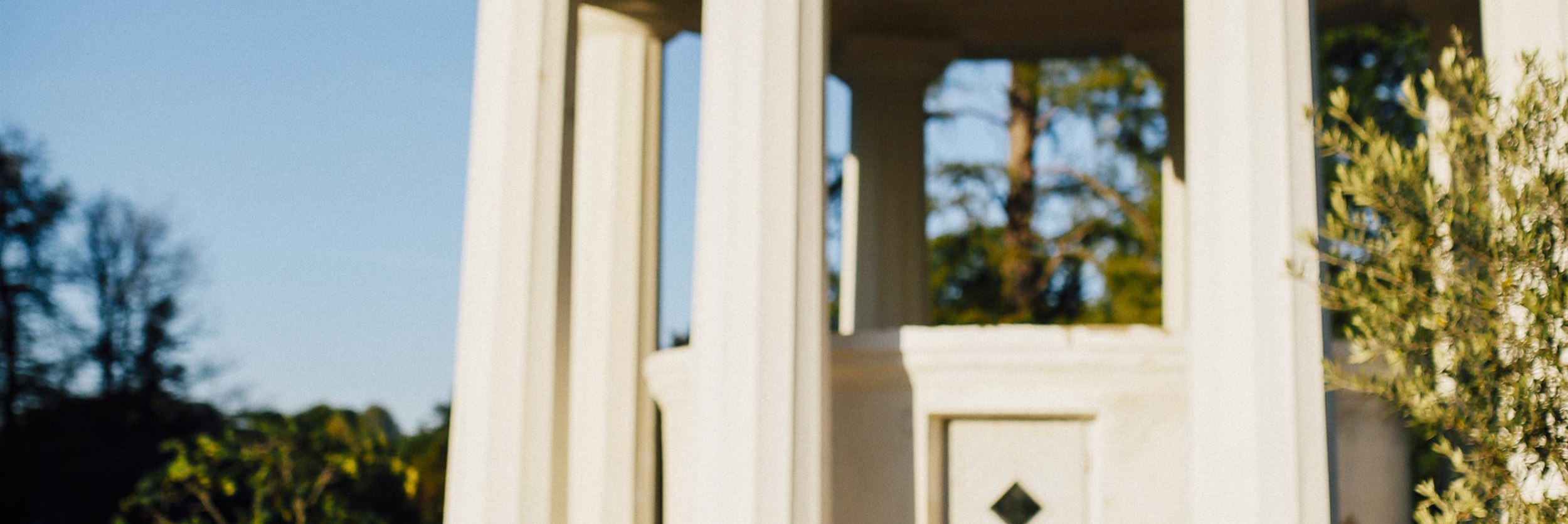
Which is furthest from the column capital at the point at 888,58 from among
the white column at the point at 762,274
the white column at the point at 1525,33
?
the white column at the point at 1525,33

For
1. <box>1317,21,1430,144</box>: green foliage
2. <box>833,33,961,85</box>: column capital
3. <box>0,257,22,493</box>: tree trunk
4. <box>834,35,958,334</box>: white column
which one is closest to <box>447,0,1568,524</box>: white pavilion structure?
<box>833,33,961,85</box>: column capital

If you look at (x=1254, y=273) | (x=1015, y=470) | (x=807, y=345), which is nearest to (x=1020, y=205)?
(x=1015, y=470)

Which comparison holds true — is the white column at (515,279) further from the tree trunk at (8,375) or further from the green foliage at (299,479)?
the tree trunk at (8,375)

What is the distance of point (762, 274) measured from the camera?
15.1 metres

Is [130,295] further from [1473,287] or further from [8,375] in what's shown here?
[1473,287]

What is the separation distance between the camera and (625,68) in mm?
21469

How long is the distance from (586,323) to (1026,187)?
24215mm

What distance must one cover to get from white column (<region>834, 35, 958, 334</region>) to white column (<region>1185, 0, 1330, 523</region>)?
34.1 feet

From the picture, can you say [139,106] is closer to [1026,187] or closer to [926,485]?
[1026,187]

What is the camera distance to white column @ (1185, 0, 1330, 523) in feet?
45.1

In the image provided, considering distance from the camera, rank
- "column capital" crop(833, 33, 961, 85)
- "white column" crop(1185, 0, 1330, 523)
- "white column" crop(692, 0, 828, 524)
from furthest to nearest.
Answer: "column capital" crop(833, 33, 961, 85), "white column" crop(692, 0, 828, 524), "white column" crop(1185, 0, 1330, 523)

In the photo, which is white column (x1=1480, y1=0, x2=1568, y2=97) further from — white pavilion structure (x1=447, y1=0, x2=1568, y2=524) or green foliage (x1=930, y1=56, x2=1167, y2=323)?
green foliage (x1=930, y1=56, x2=1167, y2=323)

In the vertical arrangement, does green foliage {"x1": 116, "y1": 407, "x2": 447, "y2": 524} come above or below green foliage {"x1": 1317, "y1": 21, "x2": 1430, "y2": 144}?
below

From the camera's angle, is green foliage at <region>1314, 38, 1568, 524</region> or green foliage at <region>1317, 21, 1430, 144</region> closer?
green foliage at <region>1314, 38, 1568, 524</region>
